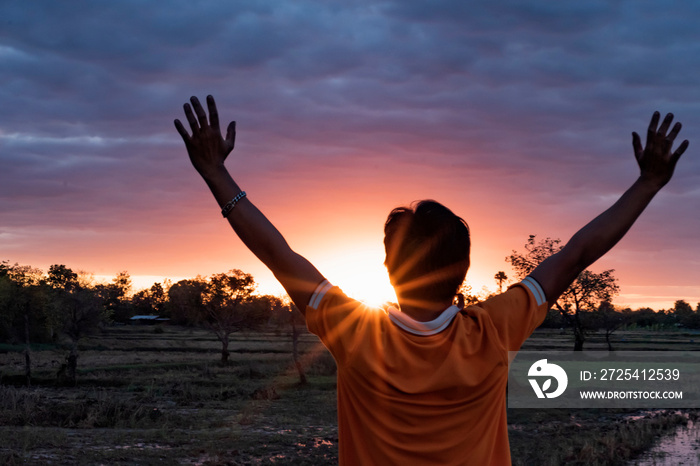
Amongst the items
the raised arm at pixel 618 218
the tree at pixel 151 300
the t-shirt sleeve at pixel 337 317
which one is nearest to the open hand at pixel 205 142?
the t-shirt sleeve at pixel 337 317

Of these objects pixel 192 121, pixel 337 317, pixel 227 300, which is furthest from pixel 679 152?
pixel 227 300

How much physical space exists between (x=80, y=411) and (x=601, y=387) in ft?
94.0

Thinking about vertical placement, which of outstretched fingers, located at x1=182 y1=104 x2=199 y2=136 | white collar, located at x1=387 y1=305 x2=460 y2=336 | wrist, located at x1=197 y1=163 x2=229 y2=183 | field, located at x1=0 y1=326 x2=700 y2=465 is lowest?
field, located at x1=0 y1=326 x2=700 y2=465

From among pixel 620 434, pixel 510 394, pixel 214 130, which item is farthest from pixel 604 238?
pixel 510 394

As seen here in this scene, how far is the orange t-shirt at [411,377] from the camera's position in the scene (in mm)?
1465

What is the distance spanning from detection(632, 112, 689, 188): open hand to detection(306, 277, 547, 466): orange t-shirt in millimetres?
686

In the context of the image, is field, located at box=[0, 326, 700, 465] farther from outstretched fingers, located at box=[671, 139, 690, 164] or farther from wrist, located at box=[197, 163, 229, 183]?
outstretched fingers, located at box=[671, 139, 690, 164]

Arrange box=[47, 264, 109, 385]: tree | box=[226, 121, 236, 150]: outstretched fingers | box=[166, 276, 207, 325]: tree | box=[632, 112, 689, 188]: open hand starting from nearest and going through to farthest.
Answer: box=[226, 121, 236, 150]: outstretched fingers → box=[632, 112, 689, 188]: open hand → box=[47, 264, 109, 385]: tree → box=[166, 276, 207, 325]: tree

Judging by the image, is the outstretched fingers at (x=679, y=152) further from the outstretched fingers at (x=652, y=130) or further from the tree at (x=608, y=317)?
the tree at (x=608, y=317)

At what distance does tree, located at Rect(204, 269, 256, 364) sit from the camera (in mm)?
47938

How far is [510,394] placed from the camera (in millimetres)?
30328

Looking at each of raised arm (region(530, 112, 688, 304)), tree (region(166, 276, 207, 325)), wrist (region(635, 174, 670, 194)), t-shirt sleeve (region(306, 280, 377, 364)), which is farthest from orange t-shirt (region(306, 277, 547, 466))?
tree (region(166, 276, 207, 325))

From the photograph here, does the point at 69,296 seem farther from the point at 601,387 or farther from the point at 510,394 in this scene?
the point at 601,387

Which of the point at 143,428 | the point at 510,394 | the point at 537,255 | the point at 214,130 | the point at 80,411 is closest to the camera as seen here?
the point at 214,130
